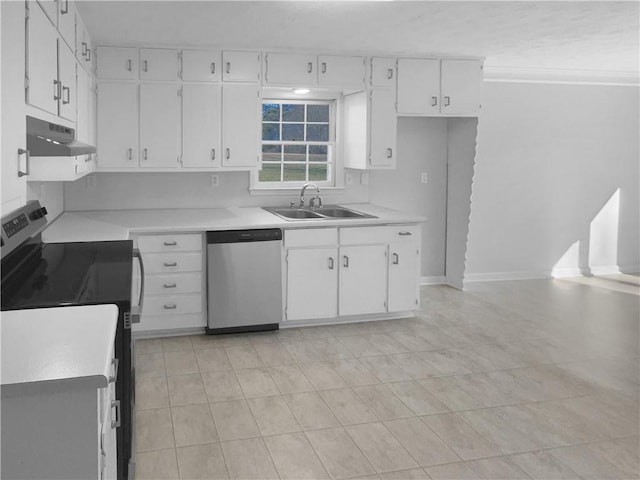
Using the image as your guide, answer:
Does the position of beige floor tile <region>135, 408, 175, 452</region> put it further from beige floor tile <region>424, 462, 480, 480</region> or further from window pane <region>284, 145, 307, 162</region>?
window pane <region>284, 145, 307, 162</region>

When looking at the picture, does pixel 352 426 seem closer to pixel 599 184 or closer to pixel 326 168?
pixel 326 168

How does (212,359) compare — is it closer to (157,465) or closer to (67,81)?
(157,465)

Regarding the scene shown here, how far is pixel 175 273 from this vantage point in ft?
16.2

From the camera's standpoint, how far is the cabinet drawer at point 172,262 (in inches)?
191

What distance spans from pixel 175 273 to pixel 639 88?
555 centimetres

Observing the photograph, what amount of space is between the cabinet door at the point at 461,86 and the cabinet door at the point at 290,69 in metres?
1.24

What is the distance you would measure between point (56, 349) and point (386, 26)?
11.3ft

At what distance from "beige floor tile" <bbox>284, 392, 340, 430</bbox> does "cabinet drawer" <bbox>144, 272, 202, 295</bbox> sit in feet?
4.78

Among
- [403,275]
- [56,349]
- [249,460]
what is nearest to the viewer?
[56,349]

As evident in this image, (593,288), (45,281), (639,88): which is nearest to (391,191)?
(593,288)

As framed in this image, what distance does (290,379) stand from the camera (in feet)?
13.6

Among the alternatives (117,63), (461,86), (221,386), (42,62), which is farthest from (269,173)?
(42,62)

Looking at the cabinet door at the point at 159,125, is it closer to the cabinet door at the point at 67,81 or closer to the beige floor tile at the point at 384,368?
the cabinet door at the point at 67,81

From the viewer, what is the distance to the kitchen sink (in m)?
5.63
